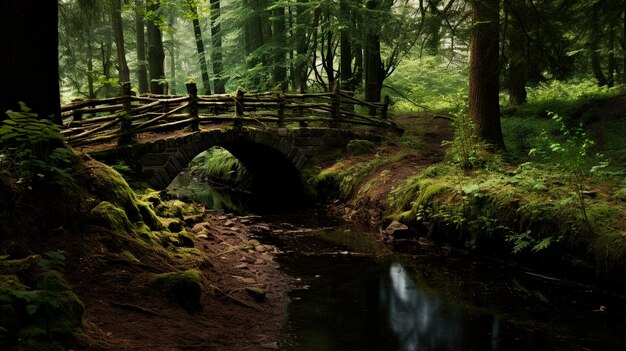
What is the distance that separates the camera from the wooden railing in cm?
849

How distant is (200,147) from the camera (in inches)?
422

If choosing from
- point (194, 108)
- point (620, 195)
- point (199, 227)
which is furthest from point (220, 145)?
point (620, 195)

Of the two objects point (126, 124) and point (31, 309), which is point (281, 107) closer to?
point (126, 124)

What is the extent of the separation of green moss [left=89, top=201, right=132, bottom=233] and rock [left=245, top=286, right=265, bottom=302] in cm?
156

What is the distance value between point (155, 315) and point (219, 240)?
3.43 meters

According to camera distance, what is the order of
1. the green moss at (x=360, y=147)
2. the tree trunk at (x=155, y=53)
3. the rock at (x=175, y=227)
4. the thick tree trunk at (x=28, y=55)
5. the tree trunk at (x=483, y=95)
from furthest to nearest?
1. the tree trunk at (x=155, y=53)
2. the green moss at (x=360, y=147)
3. the tree trunk at (x=483, y=95)
4. the rock at (x=175, y=227)
5. the thick tree trunk at (x=28, y=55)

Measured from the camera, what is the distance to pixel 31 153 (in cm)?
451

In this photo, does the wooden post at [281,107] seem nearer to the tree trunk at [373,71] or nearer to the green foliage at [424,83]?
the tree trunk at [373,71]

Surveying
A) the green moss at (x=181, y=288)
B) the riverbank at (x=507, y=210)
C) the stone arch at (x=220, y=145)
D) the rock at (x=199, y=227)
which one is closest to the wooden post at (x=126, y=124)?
the stone arch at (x=220, y=145)

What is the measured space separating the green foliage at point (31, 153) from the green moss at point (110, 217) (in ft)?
1.42

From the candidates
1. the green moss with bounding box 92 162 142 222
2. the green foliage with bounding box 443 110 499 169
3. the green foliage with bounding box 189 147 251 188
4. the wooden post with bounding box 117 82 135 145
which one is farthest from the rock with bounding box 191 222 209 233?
Result: the green foliage with bounding box 189 147 251 188

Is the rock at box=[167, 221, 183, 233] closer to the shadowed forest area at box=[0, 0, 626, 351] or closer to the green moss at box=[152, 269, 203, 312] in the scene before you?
the shadowed forest area at box=[0, 0, 626, 351]

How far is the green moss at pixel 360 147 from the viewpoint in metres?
13.1

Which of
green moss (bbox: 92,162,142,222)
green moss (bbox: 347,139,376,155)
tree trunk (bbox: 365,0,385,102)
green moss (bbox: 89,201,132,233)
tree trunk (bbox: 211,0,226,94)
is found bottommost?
green moss (bbox: 89,201,132,233)
